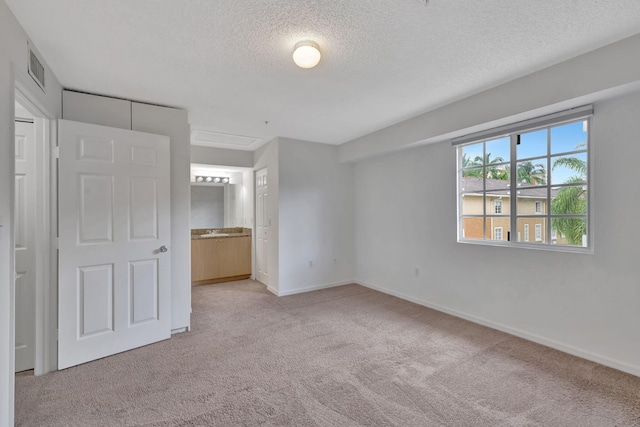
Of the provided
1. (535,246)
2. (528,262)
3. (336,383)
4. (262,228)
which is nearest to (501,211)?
(535,246)

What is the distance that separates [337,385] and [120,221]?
2446mm

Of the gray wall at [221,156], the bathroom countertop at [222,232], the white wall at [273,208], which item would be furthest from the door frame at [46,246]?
the bathroom countertop at [222,232]

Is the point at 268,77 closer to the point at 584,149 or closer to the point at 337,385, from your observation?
the point at 337,385

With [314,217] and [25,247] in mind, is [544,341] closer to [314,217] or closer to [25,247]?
[314,217]

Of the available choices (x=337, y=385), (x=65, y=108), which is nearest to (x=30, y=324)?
(x=65, y=108)

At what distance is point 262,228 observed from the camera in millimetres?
5344

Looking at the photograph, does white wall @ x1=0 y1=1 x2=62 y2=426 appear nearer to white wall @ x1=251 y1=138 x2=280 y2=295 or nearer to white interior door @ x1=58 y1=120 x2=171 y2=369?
white interior door @ x1=58 y1=120 x2=171 y2=369

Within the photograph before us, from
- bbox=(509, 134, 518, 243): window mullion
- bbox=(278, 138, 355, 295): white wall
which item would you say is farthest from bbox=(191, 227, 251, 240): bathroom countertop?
bbox=(509, 134, 518, 243): window mullion

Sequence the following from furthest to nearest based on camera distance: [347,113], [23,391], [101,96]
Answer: [347,113] < [101,96] < [23,391]

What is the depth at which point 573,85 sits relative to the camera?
2.34 meters

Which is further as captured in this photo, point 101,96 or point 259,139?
point 259,139

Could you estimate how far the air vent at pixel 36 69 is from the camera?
2.02 m

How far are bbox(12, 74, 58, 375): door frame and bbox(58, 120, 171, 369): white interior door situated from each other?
7 cm

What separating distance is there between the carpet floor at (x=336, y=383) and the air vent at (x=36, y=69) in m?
2.30
